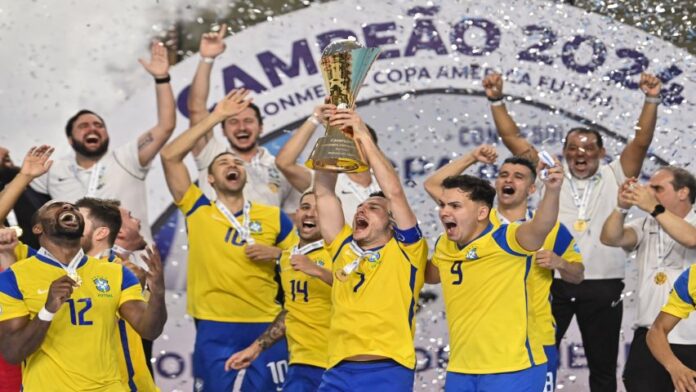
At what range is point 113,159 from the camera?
7469mm

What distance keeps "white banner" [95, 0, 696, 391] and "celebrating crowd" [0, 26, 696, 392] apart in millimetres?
572

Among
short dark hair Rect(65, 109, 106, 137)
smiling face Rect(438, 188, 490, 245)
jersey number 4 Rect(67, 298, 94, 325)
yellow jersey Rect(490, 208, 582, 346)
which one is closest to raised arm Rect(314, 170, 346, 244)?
smiling face Rect(438, 188, 490, 245)

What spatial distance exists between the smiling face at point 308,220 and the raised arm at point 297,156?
58 cm

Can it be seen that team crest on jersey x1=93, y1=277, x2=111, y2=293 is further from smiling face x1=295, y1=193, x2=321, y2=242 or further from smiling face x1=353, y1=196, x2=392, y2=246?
smiling face x1=295, y1=193, x2=321, y2=242

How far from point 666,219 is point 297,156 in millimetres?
2158

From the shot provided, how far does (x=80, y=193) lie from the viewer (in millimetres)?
7375

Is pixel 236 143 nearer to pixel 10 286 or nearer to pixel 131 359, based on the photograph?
pixel 131 359

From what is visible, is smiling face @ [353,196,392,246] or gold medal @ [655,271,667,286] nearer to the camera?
smiling face @ [353,196,392,246]

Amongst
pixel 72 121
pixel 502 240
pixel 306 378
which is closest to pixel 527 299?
pixel 502 240

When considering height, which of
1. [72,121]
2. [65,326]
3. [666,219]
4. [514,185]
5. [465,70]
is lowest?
[65,326]

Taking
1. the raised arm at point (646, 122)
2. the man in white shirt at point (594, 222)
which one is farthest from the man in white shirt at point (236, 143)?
the raised arm at point (646, 122)

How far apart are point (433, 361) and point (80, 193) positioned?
250 cm

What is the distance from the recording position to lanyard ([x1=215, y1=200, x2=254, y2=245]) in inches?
276

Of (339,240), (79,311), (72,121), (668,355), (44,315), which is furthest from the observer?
(72,121)
